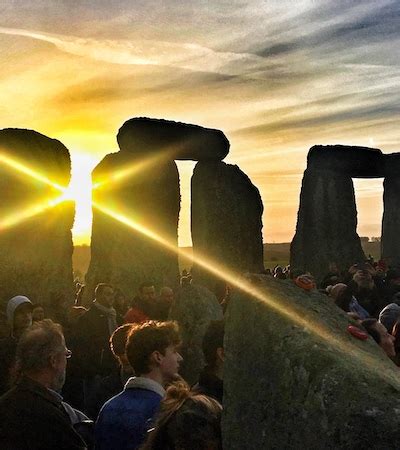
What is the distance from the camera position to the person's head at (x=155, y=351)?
12.1ft

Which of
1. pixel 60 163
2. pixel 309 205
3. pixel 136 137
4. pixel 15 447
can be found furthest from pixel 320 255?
pixel 15 447

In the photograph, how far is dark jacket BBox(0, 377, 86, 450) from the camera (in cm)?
323

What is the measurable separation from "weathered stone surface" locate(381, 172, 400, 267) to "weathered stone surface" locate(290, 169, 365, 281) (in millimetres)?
1668

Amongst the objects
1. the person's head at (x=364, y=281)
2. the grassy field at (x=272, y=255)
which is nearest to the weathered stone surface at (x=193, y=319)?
the person's head at (x=364, y=281)

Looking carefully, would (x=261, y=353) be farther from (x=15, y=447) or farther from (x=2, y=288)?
(x=2, y=288)

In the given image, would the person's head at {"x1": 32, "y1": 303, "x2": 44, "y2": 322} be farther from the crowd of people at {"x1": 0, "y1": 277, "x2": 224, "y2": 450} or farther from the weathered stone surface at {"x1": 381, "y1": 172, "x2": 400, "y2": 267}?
the weathered stone surface at {"x1": 381, "y1": 172, "x2": 400, "y2": 267}

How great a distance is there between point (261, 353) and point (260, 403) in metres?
0.20

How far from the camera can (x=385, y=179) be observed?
78.8ft

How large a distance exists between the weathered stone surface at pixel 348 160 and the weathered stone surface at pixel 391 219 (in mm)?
609

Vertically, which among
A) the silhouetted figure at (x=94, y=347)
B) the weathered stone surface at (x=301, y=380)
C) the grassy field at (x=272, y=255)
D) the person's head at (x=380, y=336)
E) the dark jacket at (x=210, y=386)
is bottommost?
the grassy field at (x=272, y=255)

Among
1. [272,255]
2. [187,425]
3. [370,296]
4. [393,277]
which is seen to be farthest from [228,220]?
[272,255]

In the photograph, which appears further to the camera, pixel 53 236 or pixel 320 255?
pixel 320 255

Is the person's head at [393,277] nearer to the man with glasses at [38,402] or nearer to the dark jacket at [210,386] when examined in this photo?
the dark jacket at [210,386]

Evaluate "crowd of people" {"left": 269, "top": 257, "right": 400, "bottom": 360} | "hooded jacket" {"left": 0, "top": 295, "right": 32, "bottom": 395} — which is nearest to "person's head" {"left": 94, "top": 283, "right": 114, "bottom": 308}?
"crowd of people" {"left": 269, "top": 257, "right": 400, "bottom": 360}
